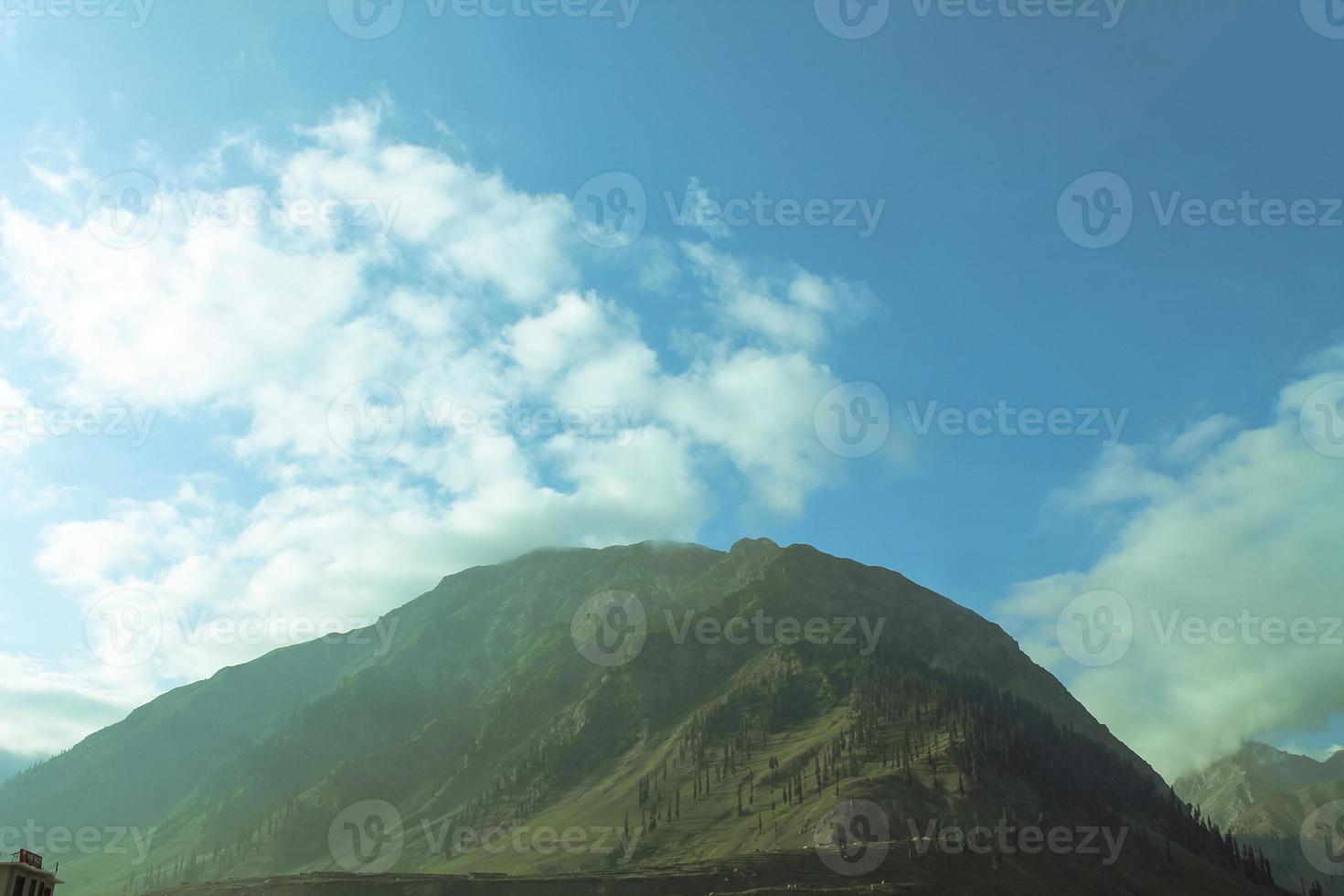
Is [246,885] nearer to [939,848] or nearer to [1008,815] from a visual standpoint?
[939,848]

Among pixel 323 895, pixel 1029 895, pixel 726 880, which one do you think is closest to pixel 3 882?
pixel 323 895

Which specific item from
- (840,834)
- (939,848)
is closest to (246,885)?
(840,834)

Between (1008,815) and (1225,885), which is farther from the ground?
(1008,815)

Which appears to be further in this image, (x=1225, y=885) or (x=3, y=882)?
(x=1225, y=885)

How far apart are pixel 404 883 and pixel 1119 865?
135m

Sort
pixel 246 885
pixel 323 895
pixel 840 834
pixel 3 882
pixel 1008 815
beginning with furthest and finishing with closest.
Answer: pixel 1008 815, pixel 840 834, pixel 246 885, pixel 323 895, pixel 3 882

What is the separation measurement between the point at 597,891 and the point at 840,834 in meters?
50.8

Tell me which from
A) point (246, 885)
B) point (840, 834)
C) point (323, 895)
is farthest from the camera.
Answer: point (840, 834)

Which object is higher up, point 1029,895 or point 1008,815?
point 1008,815

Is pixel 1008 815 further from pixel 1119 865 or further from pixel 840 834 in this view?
pixel 840 834

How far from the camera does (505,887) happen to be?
531ft

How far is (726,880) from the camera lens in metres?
163

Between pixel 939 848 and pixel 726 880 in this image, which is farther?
pixel 939 848

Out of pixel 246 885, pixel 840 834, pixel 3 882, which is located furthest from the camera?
pixel 840 834
